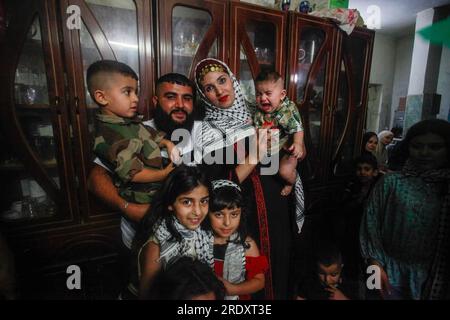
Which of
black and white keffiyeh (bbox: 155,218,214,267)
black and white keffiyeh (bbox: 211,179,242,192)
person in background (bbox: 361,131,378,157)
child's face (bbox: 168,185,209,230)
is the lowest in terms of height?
black and white keffiyeh (bbox: 155,218,214,267)

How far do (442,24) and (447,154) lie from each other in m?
1.16

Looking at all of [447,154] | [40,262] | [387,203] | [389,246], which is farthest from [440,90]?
[40,262]

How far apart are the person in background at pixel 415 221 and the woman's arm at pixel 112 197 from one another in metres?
0.87

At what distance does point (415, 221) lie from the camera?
76 centimetres

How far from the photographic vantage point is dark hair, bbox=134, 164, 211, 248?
0.71 meters

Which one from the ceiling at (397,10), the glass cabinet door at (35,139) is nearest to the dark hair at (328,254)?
the glass cabinet door at (35,139)

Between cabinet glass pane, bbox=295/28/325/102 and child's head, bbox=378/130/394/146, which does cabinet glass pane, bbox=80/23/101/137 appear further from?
child's head, bbox=378/130/394/146

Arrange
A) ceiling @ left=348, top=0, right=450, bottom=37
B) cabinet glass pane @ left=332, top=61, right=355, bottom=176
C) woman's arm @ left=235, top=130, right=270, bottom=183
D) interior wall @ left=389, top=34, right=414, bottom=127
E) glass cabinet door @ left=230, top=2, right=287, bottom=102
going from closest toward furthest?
woman's arm @ left=235, top=130, right=270, bottom=183
glass cabinet door @ left=230, top=2, right=287, bottom=102
cabinet glass pane @ left=332, top=61, right=355, bottom=176
ceiling @ left=348, top=0, right=450, bottom=37
interior wall @ left=389, top=34, right=414, bottom=127

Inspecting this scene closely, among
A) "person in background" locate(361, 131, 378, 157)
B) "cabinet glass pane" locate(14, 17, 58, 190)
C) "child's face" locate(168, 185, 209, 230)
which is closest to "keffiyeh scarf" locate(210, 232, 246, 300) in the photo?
"child's face" locate(168, 185, 209, 230)

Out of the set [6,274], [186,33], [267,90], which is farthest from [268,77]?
[6,274]

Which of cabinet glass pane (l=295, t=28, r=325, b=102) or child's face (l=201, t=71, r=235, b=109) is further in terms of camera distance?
cabinet glass pane (l=295, t=28, r=325, b=102)

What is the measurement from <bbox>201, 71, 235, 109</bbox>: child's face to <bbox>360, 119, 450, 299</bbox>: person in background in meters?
0.67

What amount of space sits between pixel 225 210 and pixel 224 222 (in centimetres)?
4

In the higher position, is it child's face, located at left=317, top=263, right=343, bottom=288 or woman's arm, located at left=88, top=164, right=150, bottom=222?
woman's arm, located at left=88, top=164, right=150, bottom=222
